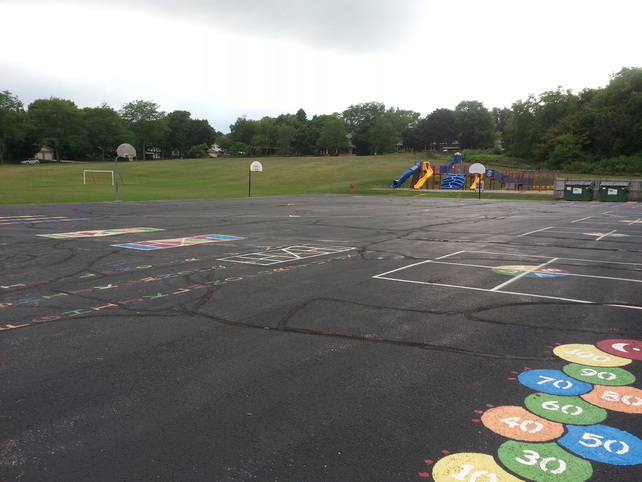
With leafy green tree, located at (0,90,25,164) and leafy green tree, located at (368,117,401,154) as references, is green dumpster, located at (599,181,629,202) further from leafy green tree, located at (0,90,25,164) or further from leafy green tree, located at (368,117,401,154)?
leafy green tree, located at (0,90,25,164)

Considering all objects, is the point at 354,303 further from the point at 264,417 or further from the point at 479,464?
the point at 479,464

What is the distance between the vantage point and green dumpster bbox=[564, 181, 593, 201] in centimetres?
4228

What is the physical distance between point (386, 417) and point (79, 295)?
6039 millimetres

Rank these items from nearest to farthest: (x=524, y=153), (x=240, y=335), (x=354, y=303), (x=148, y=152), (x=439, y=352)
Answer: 1. (x=439, y=352)
2. (x=240, y=335)
3. (x=354, y=303)
4. (x=524, y=153)
5. (x=148, y=152)

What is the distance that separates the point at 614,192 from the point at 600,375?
43429 millimetres

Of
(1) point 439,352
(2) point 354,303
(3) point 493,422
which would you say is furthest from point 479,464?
(2) point 354,303

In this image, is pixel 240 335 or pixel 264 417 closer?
pixel 264 417

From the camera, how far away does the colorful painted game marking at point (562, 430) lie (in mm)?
3170

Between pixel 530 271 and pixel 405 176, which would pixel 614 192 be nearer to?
pixel 405 176

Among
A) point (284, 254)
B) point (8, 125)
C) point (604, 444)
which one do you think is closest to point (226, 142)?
point (8, 125)

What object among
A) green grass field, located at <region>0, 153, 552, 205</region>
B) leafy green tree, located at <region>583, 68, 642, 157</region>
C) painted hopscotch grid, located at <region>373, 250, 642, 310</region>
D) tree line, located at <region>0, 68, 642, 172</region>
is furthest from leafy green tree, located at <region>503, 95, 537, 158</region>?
painted hopscotch grid, located at <region>373, 250, 642, 310</region>

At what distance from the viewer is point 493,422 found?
→ 12.5 feet

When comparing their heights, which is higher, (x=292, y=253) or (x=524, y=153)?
(x=524, y=153)

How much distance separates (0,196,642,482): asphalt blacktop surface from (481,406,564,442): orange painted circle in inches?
0.6
